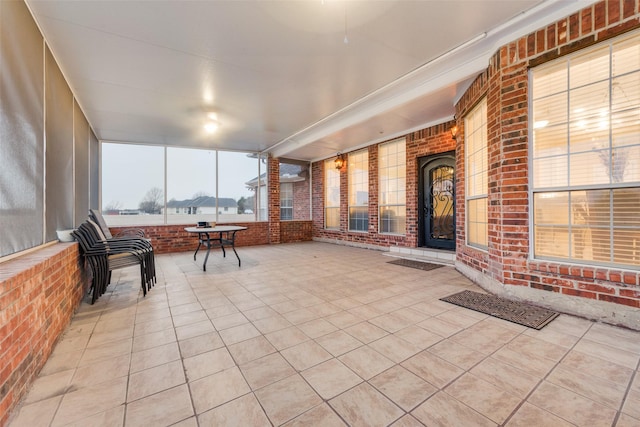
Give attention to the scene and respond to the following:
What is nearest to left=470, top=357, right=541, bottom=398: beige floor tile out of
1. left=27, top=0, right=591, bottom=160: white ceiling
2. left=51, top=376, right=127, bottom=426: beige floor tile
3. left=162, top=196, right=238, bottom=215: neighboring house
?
left=51, top=376, right=127, bottom=426: beige floor tile

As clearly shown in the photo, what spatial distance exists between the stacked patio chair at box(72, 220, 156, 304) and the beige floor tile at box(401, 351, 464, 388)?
10.5 ft

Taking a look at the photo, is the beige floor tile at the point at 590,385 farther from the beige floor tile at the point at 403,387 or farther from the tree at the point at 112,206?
the tree at the point at 112,206

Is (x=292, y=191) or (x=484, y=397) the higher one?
(x=292, y=191)

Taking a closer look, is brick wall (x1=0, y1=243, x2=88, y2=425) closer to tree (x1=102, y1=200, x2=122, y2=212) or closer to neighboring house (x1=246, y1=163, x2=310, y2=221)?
tree (x1=102, y1=200, x2=122, y2=212)

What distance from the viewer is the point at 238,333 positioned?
91.1 inches

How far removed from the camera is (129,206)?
6.91m

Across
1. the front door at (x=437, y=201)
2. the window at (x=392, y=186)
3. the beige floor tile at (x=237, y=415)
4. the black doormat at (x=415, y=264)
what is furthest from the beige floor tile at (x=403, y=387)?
the window at (x=392, y=186)

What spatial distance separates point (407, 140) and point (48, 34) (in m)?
5.83

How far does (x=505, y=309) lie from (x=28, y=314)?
12.9 ft

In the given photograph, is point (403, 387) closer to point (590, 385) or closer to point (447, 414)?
point (447, 414)

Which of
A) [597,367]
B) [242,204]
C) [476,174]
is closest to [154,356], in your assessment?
[597,367]

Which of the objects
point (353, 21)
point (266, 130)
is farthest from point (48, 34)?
point (266, 130)

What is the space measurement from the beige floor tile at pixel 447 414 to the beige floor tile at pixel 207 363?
48.5 inches

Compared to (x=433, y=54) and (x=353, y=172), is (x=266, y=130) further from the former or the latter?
(x=433, y=54)
